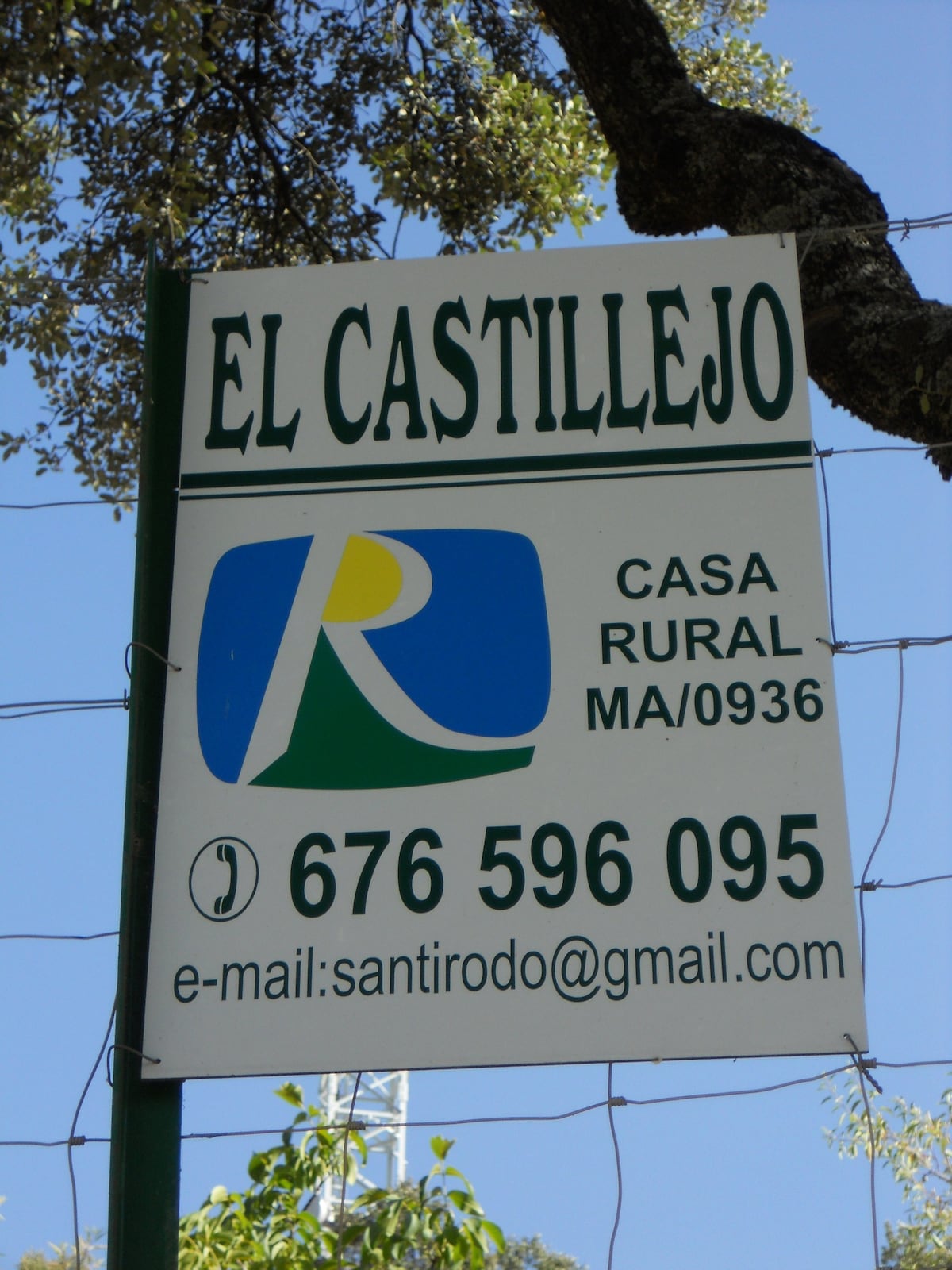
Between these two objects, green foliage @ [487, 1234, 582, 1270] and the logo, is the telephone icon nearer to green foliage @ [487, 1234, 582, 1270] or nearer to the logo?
the logo

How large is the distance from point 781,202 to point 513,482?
1824mm

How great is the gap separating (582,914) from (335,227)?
557 centimetres

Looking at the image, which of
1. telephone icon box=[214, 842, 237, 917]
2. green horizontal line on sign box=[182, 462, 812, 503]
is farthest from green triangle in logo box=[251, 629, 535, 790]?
green horizontal line on sign box=[182, 462, 812, 503]

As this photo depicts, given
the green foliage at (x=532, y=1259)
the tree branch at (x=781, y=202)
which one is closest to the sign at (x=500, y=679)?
the tree branch at (x=781, y=202)

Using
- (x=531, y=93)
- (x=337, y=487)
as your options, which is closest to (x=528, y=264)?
(x=337, y=487)

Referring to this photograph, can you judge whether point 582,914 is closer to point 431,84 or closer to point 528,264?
point 528,264

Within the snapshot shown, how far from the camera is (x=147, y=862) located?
288cm

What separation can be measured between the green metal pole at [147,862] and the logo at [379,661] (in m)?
0.11

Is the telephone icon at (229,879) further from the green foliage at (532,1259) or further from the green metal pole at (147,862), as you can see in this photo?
the green foliage at (532,1259)

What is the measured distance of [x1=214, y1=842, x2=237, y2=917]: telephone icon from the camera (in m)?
2.80

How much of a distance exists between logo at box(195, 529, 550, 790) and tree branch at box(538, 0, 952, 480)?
1.16 m

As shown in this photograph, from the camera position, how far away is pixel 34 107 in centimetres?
706

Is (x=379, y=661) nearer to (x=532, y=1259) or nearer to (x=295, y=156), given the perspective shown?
(x=295, y=156)

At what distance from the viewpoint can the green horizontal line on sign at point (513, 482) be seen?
10.1ft
